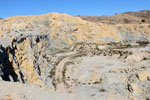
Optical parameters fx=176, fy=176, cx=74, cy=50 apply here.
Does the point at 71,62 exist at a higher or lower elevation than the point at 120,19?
lower

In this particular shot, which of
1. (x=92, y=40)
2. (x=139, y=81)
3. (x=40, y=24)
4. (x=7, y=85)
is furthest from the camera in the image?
(x=92, y=40)

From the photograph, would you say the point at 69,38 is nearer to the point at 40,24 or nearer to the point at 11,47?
the point at 40,24

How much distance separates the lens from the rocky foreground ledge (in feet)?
66.3

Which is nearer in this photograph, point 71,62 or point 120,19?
point 71,62

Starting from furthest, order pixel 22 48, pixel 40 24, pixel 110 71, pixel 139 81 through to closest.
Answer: pixel 40 24, pixel 110 71, pixel 22 48, pixel 139 81

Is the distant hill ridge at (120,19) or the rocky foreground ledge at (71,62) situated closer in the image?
the rocky foreground ledge at (71,62)

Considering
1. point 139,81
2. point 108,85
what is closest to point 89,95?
point 108,85

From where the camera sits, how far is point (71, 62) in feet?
113

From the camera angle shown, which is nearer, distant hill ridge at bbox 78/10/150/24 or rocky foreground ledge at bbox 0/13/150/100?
rocky foreground ledge at bbox 0/13/150/100

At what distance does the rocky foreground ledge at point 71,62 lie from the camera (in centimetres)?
2022

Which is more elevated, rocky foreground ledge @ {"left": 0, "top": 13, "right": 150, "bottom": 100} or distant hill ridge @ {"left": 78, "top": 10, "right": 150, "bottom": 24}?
distant hill ridge @ {"left": 78, "top": 10, "right": 150, "bottom": 24}

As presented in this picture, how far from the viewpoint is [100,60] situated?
3559cm

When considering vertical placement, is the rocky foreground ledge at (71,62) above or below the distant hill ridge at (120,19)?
below

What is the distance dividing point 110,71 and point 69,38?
20354 millimetres
